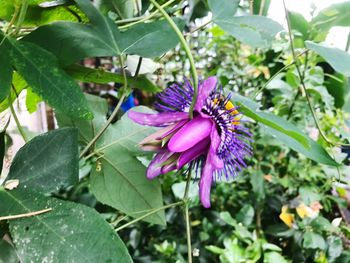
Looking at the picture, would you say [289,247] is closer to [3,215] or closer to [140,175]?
[140,175]

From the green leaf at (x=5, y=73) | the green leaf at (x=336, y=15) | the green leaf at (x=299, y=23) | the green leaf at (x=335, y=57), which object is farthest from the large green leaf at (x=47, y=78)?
the green leaf at (x=299, y=23)

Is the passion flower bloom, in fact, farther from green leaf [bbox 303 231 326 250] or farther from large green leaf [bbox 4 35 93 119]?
green leaf [bbox 303 231 326 250]

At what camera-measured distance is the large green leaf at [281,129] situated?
0.30 m

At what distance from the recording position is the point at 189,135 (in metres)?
0.31

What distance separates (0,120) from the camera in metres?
0.43

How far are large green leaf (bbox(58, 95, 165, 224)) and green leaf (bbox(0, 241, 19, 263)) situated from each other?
98 mm

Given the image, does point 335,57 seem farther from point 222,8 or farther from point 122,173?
point 122,173

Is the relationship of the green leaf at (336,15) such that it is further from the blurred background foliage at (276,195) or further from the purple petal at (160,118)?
the purple petal at (160,118)

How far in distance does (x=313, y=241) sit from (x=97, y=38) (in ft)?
2.24

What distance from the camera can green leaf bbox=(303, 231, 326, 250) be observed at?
2.76 ft

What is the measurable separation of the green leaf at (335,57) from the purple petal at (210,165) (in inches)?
5.0

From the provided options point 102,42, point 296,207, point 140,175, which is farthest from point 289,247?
point 102,42

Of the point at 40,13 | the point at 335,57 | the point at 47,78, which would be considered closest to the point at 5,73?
the point at 47,78

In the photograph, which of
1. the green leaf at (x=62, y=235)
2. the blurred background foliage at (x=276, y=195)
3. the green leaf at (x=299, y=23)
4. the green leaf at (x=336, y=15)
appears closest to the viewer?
the green leaf at (x=62, y=235)
